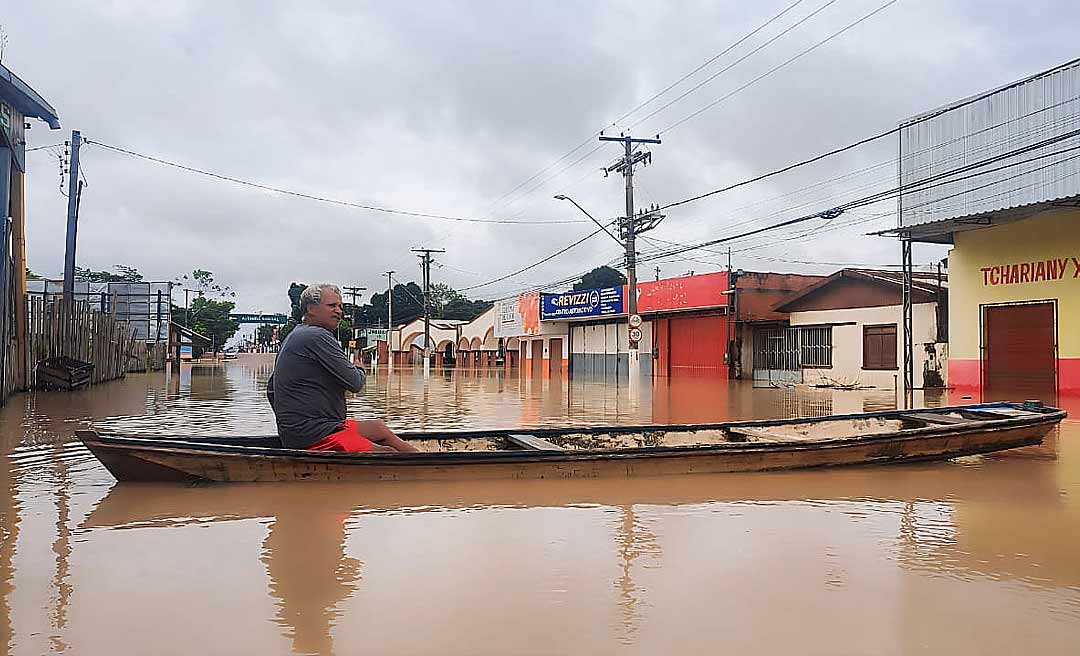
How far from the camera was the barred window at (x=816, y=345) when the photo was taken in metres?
29.4

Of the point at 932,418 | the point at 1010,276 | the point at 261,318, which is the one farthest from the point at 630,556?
the point at 261,318

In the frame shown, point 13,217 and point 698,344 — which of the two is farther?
point 698,344

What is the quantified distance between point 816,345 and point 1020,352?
994cm

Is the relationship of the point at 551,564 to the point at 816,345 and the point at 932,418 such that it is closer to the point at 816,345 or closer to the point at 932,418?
the point at 932,418

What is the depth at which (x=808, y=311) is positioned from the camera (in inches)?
1190

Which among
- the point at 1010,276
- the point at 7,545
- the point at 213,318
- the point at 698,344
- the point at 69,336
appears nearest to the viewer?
the point at 7,545

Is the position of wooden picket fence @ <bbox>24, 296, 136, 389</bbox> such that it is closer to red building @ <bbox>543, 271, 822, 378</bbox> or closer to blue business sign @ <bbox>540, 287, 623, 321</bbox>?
red building @ <bbox>543, 271, 822, 378</bbox>

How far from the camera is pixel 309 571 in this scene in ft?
14.2

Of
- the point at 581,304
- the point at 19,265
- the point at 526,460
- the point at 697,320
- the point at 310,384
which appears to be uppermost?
the point at 581,304

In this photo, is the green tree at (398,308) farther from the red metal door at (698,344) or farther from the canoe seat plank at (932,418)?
the canoe seat plank at (932,418)

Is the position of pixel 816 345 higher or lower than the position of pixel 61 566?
Result: higher

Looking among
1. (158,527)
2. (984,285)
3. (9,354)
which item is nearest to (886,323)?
(984,285)

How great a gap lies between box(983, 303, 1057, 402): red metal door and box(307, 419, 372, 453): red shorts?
54.5 feet

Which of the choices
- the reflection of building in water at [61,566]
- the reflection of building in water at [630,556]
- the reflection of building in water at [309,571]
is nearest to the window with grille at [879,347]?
the reflection of building in water at [630,556]
